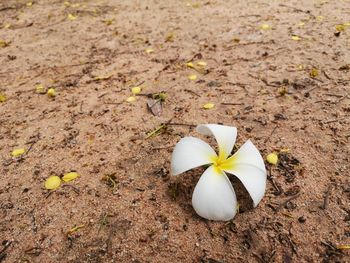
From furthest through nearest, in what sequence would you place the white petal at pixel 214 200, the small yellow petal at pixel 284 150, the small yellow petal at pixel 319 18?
the small yellow petal at pixel 319 18
the small yellow petal at pixel 284 150
the white petal at pixel 214 200

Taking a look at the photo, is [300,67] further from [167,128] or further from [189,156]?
[189,156]

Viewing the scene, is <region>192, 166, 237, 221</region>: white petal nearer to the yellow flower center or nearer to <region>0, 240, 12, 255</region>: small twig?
the yellow flower center

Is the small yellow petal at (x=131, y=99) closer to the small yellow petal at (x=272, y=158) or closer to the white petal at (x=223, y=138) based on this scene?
the white petal at (x=223, y=138)

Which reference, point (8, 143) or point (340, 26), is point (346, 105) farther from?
point (8, 143)

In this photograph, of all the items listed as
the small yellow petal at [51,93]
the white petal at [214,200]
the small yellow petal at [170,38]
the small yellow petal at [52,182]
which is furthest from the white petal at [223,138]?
the small yellow petal at [170,38]

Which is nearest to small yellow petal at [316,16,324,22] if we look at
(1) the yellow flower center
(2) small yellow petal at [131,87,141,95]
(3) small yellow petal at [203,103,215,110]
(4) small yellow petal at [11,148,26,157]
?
(3) small yellow petal at [203,103,215,110]

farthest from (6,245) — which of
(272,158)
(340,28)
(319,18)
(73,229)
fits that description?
(319,18)

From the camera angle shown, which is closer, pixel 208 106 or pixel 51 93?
pixel 208 106
